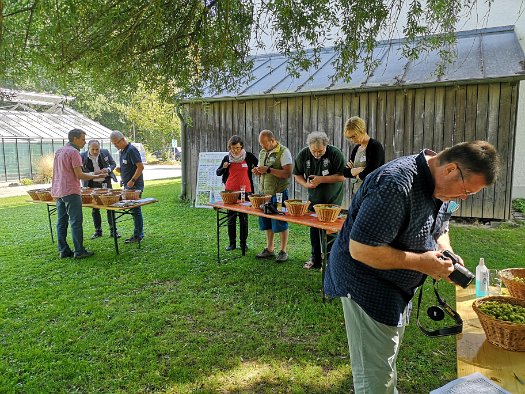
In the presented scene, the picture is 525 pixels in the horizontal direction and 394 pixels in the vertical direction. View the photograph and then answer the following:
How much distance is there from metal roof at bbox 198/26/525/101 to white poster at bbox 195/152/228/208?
55.2 inches

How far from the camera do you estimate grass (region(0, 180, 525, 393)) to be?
285cm

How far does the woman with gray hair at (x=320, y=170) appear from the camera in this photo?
4559 mm

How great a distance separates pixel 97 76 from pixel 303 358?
3.20 metres

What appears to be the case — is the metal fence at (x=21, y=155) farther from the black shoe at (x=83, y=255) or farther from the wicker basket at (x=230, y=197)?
the wicker basket at (x=230, y=197)

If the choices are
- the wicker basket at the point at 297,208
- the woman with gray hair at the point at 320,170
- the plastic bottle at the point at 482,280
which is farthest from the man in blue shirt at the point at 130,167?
the plastic bottle at the point at 482,280

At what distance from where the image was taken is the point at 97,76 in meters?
3.83

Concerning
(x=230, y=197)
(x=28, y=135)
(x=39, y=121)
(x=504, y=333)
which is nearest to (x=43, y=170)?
(x=28, y=135)

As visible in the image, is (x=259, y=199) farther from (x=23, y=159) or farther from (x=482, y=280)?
(x=23, y=159)

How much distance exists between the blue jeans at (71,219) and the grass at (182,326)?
0.25 m

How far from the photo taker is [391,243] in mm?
1652

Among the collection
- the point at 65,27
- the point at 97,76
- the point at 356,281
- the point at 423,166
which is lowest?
the point at 356,281

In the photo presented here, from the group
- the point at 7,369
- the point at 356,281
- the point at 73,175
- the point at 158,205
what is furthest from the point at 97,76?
the point at 158,205

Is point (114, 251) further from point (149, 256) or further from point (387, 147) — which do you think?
point (387, 147)

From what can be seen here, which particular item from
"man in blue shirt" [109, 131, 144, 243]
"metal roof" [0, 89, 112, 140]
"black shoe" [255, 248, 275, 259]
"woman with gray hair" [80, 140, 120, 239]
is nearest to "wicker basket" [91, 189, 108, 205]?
"man in blue shirt" [109, 131, 144, 243]
